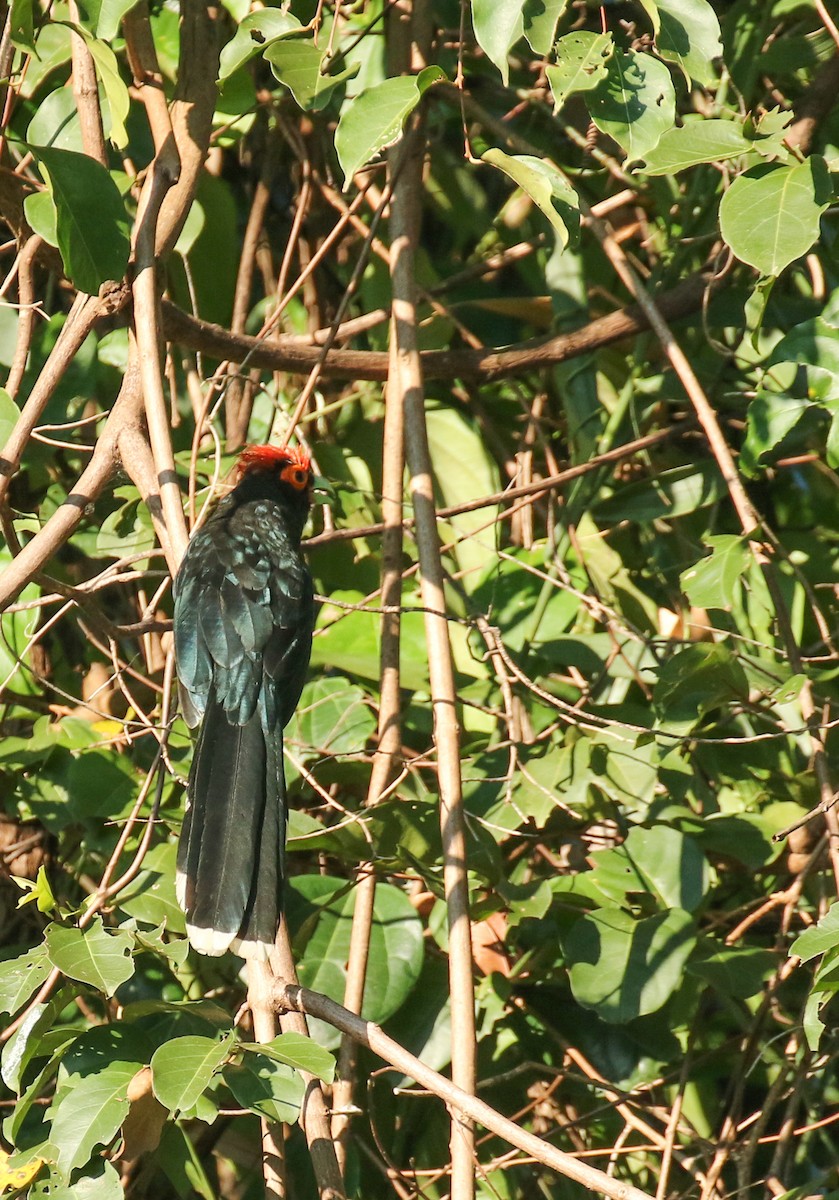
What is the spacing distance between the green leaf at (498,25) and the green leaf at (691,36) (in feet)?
1.12

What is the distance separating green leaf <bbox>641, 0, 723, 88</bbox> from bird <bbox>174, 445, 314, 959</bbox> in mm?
1407

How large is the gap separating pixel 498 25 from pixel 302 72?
468 mm

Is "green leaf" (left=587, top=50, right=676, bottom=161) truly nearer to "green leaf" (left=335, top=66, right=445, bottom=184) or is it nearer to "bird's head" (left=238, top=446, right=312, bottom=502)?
"green leaf" (left=335, top=66, right=445, bottom=184)

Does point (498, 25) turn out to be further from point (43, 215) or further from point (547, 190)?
point (43, 215)

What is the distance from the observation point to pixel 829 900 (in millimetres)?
3299

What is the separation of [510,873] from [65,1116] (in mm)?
1533

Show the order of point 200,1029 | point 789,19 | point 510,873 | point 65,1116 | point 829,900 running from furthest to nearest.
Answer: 1. point 789,19
2. point 510,873
3. point 829,900
4. point 200,1029
5. point 65,1116

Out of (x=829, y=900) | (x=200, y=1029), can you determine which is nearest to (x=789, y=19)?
(x=829, y=900)

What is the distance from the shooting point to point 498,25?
2469 mm

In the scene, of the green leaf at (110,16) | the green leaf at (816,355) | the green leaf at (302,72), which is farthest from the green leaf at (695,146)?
the green leaf at (110,16)

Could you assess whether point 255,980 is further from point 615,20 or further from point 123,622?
point 615,20

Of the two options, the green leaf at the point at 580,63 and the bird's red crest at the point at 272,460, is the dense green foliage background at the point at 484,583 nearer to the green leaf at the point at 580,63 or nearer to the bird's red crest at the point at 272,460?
the green leaf at the point at 580,63

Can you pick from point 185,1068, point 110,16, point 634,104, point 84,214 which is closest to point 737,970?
point 185,1068

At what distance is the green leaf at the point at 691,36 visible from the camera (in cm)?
265
